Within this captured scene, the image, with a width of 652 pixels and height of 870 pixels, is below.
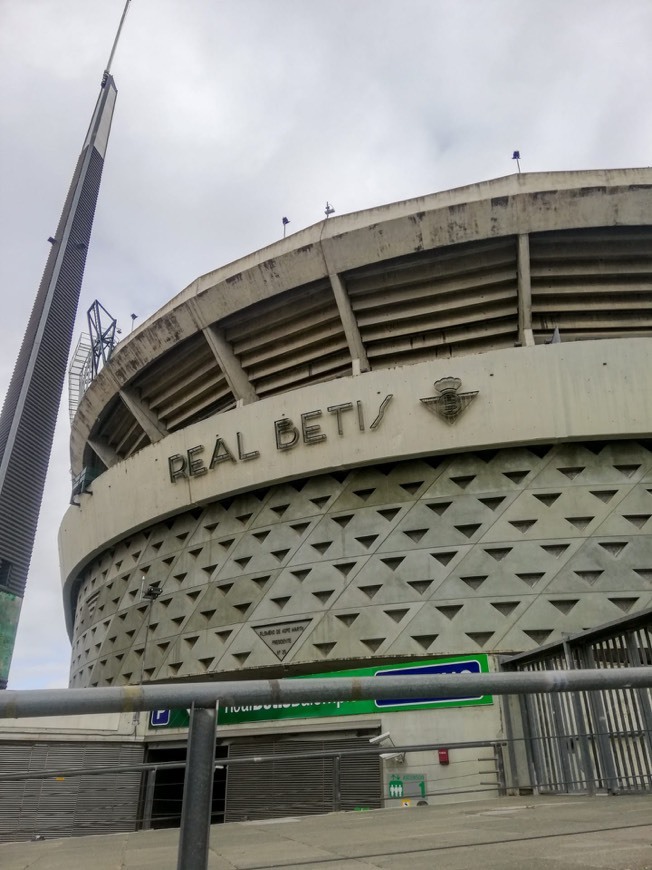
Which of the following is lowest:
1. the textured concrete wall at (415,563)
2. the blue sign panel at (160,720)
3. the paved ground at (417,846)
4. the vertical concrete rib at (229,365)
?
the paved ground at (417,846)

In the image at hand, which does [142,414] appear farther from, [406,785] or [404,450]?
[406,785]

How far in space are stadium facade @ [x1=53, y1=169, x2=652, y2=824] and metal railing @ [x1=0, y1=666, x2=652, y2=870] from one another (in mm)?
10943

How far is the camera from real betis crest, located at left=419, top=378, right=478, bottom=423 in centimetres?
1393

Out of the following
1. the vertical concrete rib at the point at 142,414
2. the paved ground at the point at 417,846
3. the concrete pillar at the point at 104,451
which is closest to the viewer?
the paved ground at the point at 417,846

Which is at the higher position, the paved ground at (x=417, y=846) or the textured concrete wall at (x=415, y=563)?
the textured concrete wall at (x=415, y=563)

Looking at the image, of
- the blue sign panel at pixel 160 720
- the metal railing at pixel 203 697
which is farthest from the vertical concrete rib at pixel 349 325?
the metal railing at pixel 203 697

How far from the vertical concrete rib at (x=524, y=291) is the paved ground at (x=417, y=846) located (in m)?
12.3

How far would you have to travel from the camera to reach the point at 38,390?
898 inches

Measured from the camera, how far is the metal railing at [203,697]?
188cm

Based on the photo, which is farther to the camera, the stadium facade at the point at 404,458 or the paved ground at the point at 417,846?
the stadium facade at the point at 404,458

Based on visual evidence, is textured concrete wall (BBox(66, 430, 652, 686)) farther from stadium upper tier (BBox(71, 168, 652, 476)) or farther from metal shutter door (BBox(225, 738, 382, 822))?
stadium upper tier (BBox(71, 168, 652, 476))

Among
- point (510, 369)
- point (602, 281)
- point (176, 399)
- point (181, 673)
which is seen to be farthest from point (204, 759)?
point (176, 399)

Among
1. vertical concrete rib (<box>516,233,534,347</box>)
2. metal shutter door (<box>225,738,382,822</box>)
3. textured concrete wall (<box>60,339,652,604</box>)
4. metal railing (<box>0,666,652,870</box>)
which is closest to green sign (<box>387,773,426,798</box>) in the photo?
metal shutter door (<box>225,738,382,822</box>)

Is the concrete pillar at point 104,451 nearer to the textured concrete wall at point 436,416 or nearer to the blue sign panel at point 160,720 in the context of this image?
the textured concrete wall at point 436,416
